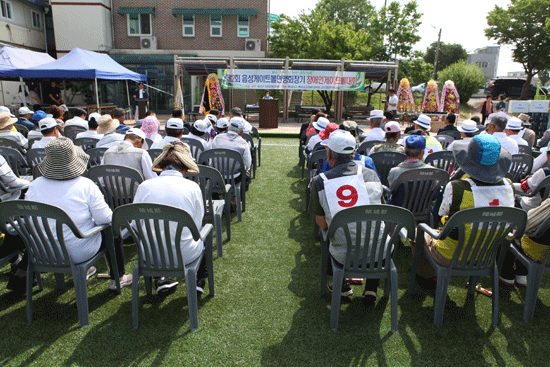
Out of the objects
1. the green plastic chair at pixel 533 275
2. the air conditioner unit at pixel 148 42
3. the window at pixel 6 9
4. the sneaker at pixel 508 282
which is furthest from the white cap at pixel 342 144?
the window at pixel 6 9

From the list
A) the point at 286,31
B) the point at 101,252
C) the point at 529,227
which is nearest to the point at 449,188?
the point at 529,227

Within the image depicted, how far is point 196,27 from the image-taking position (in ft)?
77.4

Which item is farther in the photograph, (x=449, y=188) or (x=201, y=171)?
(x=201, y=171)

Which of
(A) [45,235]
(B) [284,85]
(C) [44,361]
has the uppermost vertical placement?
(B) [284,85]

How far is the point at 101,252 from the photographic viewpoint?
9.79 ft

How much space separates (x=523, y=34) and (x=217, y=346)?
3183cm

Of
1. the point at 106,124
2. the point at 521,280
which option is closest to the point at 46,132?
the point at 106,124

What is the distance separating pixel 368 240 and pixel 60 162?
2.24 meters

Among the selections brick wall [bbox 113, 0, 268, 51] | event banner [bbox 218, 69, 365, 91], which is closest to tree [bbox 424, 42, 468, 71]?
brick wall [bbox 113, 0, 268, 51]

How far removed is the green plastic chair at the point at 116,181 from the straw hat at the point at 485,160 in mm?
2936

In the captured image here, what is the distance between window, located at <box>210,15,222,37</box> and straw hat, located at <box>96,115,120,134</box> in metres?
19.6

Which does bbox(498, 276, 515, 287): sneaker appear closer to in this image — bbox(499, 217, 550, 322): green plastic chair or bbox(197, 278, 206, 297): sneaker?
bbox(499, 217, 550, 322): green plastic chair

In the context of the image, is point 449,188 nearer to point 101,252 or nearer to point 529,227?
point 529,227

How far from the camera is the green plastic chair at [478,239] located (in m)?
2.52
